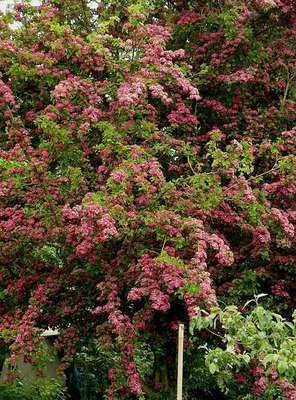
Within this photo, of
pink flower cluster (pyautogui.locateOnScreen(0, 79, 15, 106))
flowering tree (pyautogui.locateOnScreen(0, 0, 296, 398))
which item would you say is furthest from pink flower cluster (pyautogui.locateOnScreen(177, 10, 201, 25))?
pink flower cluster (pyautogui.locateOnScreen(0, 79, 15, 106))

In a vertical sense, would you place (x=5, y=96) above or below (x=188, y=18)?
below

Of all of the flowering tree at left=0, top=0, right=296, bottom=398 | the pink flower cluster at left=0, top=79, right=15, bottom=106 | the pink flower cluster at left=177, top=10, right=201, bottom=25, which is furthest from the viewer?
the pink flower cluster at left=177, top=10, right=201, bottom=25

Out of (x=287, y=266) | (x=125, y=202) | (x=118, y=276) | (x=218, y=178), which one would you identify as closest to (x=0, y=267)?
(x=118, y=276)

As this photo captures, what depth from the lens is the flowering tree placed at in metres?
6.56

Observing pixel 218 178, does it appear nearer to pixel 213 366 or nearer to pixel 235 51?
pixel 235 51

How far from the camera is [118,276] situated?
700cm

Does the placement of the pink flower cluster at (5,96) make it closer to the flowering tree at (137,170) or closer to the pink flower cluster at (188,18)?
the flowering tree at (137,170)

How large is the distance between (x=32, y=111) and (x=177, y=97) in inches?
67.9

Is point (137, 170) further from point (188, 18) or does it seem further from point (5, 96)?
point (188, 18)

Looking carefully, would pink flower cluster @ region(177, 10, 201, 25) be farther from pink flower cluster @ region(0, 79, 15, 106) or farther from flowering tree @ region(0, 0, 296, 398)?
pink flower cluster @ region(0, 79, 15, 106)

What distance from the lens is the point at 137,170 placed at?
21.2 feet

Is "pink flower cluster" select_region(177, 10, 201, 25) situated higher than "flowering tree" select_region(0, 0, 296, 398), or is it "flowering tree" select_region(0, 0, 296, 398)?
"pink flower cluster" select_region(177, 10, 201, 25)

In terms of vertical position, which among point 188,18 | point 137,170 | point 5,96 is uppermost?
point 188,18

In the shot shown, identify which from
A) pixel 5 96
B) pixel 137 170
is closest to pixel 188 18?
pixel 5 96
